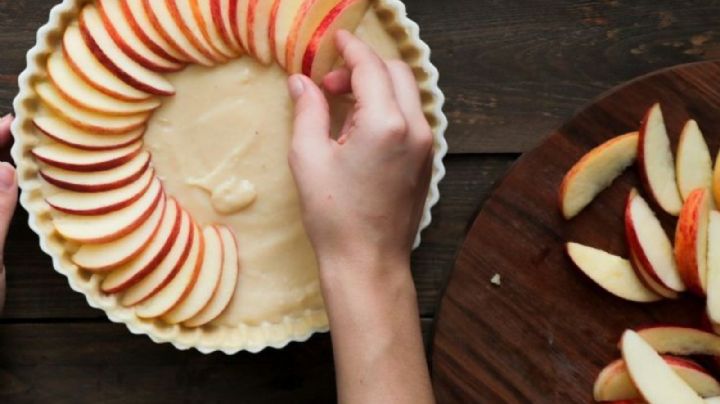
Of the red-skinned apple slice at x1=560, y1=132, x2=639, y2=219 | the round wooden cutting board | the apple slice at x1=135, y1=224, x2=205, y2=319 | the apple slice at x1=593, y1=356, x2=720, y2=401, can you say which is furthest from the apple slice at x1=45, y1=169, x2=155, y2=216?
the apple slice at x1=593, y1=356, x2=720, y2=401

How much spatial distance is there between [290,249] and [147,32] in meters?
0.38

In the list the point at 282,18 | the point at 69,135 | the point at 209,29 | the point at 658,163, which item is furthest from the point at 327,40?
the point at 658,163

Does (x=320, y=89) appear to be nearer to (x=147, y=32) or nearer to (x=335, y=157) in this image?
(x=335, y=157)

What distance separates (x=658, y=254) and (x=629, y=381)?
7.8 inches

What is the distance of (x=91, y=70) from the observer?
1129 mm

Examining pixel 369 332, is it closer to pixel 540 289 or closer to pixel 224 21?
pixel 540 289

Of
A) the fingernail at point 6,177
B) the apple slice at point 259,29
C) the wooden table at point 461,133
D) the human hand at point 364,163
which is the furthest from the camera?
the wooden table at point 461,133

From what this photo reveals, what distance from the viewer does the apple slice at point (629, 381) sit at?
3.94 ft

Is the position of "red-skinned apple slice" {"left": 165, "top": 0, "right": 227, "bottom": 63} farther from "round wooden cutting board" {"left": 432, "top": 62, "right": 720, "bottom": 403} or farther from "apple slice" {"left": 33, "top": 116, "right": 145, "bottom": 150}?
"round wooden cutting board" {"left": 432, "top": 62, "right": 720, "bottom": 403}

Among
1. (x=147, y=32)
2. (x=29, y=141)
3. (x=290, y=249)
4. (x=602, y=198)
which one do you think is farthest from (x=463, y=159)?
(x=29, y=141)

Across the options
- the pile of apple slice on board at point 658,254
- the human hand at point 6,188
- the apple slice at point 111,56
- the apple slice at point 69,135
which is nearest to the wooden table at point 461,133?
the human hand at point 6,188

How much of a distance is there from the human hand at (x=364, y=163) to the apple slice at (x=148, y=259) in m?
0.23

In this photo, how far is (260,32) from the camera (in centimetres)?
113

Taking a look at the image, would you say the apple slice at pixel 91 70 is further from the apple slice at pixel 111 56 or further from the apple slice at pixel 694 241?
the apple slice at pixel 694 241
